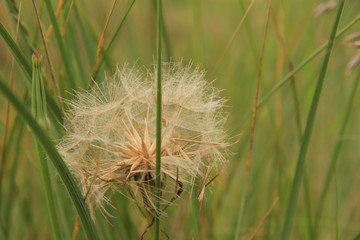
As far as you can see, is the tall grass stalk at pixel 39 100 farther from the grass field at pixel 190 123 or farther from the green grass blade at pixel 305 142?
the green grass blade at pixel 305 142

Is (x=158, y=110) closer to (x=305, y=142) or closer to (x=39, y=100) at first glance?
(x=39, y=100)

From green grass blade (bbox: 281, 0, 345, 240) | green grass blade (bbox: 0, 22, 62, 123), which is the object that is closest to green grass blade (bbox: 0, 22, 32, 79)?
green grass blade (bbox: 0, 22, 62, 123)

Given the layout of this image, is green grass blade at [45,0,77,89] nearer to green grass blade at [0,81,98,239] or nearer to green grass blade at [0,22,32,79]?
green grass blade at [0,22,32,79]

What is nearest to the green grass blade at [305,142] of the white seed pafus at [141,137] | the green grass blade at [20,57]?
the white seed pafus at [141,137]

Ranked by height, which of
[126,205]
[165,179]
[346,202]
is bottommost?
[346,202]

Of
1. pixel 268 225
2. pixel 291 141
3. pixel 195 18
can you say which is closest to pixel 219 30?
pixel 291 141

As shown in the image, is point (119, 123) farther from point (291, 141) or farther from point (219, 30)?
point (219, 30)
